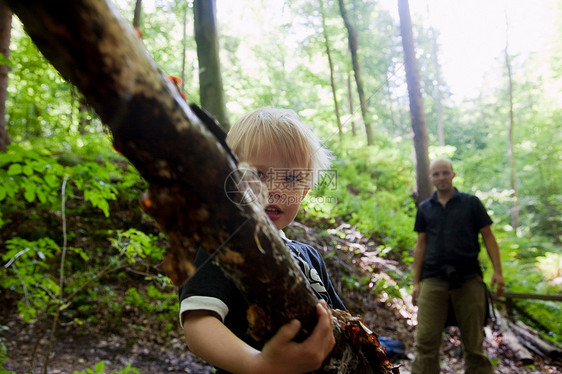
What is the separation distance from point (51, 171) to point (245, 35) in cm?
1775

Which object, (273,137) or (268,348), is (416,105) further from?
(268,348)

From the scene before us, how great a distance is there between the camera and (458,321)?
386cm

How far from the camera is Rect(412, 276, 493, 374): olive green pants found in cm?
371

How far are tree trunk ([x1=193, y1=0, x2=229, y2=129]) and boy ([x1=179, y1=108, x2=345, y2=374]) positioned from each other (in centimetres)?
512

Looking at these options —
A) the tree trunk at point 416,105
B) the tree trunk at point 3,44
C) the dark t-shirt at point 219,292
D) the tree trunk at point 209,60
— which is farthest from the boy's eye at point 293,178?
the tree trunk at point 416,105

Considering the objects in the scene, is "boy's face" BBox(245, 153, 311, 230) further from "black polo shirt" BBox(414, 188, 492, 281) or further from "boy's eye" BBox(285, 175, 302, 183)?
"black polo shirt" BBox(414, 188, 492, 281)

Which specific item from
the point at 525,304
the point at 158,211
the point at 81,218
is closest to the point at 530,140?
the point at 525,304

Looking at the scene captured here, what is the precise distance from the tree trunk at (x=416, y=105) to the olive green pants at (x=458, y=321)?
3.93m

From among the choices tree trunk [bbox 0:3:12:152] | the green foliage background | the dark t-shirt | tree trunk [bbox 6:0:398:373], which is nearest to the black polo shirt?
the green foliage background

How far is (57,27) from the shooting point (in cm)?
46

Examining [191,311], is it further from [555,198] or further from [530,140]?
[530,140]

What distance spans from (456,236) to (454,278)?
48 centimetres

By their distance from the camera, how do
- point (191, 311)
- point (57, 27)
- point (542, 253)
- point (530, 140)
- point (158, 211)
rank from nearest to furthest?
point (57, 27) < point (158, 211) < point (191, 311) < point (542, 253) < point (530, 140)

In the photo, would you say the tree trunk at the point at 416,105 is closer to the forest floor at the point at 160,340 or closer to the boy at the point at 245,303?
the forest floor at the point at 160,340
